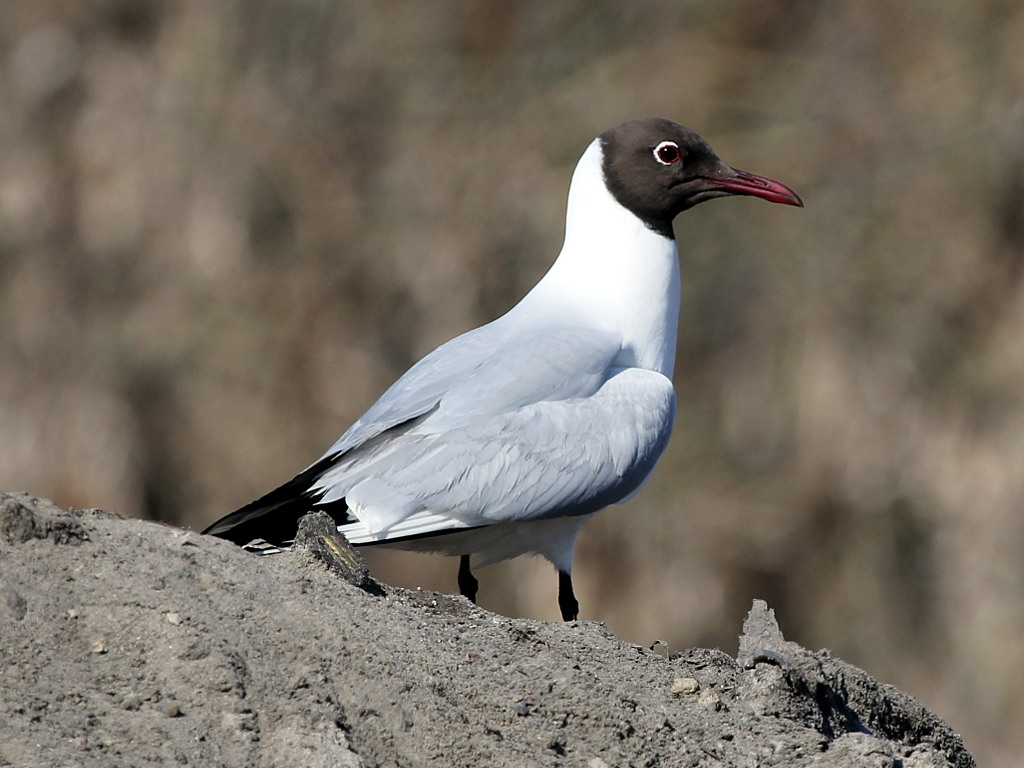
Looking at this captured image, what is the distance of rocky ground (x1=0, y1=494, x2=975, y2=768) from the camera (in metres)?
2.72

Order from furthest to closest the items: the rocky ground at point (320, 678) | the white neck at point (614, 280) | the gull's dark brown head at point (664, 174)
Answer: the gull's dark brown head at point (664, 174) → the white neck at point (614, 280) → the rocky ground at point (320, 678)

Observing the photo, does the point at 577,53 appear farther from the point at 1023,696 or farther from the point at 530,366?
the point at 530,366

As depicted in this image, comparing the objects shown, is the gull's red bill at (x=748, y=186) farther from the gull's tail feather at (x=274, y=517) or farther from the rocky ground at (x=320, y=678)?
the rocky ground at (x=320, y=678)

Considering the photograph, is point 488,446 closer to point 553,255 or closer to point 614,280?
point 614,280

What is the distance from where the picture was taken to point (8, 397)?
884 centimetres

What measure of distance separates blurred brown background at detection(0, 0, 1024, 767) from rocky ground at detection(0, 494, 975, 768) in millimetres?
5105

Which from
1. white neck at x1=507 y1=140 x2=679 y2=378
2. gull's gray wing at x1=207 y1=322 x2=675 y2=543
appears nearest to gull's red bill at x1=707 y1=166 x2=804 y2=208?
white neck at x1=507 y1=140 x2=679 y2=378

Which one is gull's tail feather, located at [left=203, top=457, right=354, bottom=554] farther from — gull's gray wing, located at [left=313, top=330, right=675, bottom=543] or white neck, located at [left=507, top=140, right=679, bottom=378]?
white neck, located at [left=507, top=140, right=679, bottom=378]

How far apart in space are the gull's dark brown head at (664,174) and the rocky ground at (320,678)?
222cm

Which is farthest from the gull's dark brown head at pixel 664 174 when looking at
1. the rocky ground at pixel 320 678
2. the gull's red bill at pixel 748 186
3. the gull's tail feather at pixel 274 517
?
the rocky ground at pixel 320 678

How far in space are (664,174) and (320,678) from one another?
Answer: 2.96 metres

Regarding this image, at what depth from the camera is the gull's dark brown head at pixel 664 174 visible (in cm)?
546

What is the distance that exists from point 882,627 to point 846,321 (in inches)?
64.8

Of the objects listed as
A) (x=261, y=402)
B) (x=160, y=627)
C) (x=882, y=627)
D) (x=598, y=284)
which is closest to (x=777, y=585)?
(x=882, y=627)
